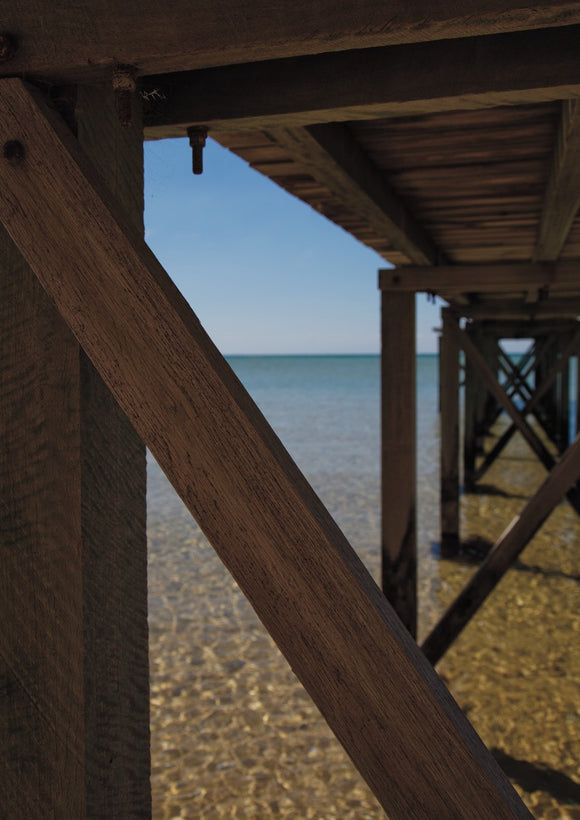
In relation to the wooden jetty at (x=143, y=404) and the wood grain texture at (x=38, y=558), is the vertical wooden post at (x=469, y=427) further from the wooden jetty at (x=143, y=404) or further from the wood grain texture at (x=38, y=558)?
the wood grain texture at (x=38, y=558)

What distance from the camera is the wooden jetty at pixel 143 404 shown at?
1056 millimetres

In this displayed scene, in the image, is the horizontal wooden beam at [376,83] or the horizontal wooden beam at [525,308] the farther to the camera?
the horizontal wooden beam at [525,308]

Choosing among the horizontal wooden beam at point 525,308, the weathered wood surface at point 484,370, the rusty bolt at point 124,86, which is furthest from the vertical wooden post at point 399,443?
the rusty bolt at point 124,86

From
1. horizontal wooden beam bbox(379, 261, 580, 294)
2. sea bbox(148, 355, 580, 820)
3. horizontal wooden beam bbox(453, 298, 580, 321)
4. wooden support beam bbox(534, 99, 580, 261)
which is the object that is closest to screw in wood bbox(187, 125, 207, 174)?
wooden support beam bbox(534, 99, 580, 261)

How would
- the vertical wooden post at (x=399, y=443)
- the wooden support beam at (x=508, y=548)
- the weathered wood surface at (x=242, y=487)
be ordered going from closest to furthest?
the weathered wood surface at (x=242, y=487) → the wooden support beam at (x=508, y=548) → the vertical wooden post at (x=399, y=443)

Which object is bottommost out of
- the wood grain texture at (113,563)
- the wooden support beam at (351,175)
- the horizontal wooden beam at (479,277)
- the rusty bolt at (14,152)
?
the wood grain texture at (113,563)

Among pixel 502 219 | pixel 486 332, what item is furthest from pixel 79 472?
pixel 486 332

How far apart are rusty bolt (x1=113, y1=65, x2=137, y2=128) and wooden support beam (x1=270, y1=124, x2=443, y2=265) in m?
0.71

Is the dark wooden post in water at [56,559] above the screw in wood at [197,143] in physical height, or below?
below

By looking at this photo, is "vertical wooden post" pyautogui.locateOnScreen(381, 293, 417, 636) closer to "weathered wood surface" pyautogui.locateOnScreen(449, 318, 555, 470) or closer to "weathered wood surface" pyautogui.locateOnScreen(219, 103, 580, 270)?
"weathered wood surface" pyautogui.locateOnScreen(219, 103, 580, 270)

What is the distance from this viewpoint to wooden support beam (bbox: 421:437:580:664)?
3424mm

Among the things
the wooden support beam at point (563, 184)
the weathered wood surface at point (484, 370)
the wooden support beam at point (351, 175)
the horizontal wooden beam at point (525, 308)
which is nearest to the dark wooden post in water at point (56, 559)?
the wooden support beam at point (351, 175)

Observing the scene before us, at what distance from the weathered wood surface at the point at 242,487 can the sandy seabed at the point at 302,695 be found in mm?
2782

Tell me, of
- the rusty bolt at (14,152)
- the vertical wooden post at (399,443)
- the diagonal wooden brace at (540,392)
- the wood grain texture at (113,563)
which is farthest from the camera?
the diagonal wooden brace at (540,392)
